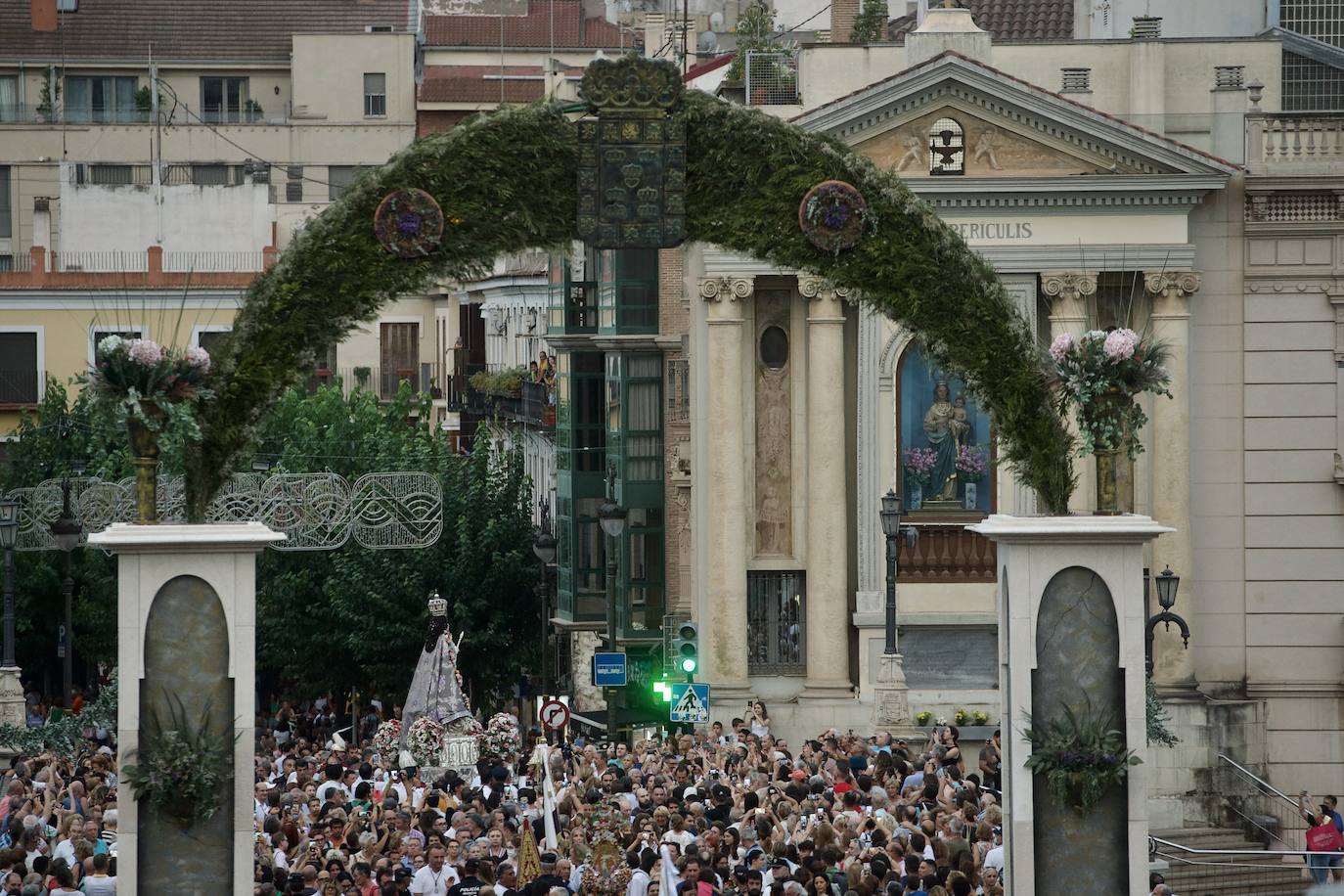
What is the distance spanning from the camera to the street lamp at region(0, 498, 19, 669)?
3441 centimetres

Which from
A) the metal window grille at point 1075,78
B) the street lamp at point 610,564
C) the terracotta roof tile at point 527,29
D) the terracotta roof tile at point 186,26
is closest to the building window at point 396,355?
the terracotta roof tile at point 186,26

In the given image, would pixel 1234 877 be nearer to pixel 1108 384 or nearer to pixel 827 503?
pixel 827 503

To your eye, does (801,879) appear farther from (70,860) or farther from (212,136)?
(212,136)

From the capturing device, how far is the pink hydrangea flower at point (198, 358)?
1712 centimetres

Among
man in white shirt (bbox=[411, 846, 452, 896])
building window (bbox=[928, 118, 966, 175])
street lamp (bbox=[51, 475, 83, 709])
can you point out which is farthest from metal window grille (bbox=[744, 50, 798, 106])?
man in white shirt (bbox=[411, 846, 452, 896])

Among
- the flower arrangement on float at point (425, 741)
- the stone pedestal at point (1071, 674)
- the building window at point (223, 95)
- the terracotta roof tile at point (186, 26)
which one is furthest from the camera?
the building window at point (223, 95)

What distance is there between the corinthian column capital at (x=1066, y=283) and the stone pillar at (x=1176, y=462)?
2.99 ft

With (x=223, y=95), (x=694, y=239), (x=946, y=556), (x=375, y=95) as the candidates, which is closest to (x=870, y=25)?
(x=946, y=556)

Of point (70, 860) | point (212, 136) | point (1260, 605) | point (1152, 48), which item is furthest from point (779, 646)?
point (212, 136)

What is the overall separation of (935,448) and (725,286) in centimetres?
381

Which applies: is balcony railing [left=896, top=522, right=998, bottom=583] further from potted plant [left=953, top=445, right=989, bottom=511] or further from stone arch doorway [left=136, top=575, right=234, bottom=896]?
stone arch doorway [left=136, top=575, right=234, bottom=896]

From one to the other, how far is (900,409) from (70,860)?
19594 millimetres

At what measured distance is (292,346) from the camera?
17703 mm

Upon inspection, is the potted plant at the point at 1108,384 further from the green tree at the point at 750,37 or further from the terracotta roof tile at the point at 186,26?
the terracotta roof tile at the point at 186,26
